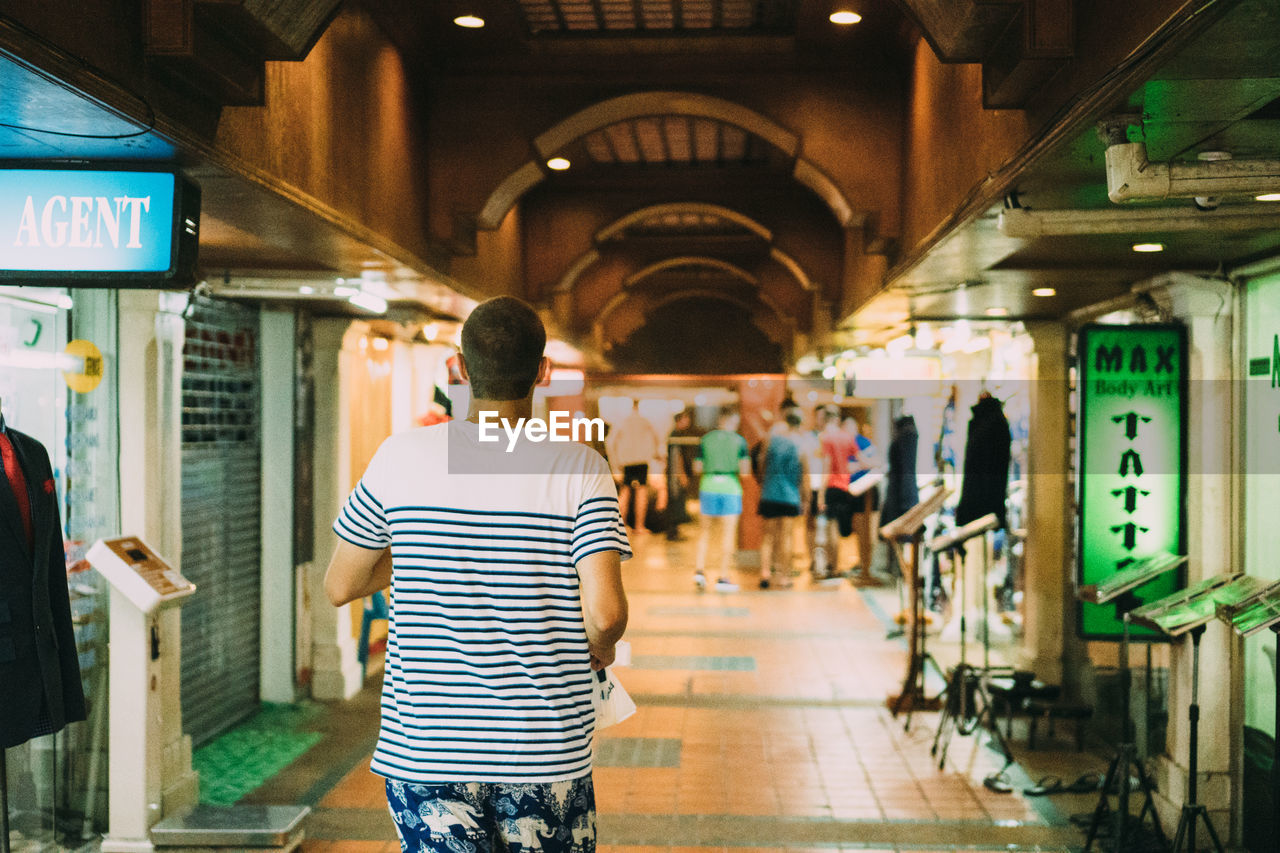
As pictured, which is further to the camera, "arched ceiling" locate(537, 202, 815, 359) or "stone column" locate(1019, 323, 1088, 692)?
"arched ceiling" locate(537, 202, 815, 359)

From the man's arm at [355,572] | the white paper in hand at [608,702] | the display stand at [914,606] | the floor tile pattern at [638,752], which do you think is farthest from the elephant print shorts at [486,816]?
the display stand at [914,606]

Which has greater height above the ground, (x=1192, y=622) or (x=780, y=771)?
(x=1192, y=622)

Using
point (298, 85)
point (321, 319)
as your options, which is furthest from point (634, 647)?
point (298, 85)

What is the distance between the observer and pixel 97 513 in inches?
202

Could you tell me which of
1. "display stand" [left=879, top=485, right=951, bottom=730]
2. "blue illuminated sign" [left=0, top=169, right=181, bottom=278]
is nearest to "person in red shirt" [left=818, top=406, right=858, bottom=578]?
"display stand" [left=879, top=485, right=951, bottom=730]

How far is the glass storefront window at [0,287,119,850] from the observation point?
483 centimetres

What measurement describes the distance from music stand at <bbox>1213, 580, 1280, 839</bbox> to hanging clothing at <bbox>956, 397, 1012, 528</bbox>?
8.39 ft

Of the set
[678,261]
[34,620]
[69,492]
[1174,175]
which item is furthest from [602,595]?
[678,261]

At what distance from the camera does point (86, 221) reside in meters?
3.20

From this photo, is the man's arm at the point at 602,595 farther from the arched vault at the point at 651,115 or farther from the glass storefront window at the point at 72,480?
the arched vault at the point at 651,115

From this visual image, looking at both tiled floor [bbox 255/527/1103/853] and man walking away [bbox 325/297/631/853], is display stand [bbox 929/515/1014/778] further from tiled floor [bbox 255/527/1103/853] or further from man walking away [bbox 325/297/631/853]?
man walking away [bbox 325/297/631/853]

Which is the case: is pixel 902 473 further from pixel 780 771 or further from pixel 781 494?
pixel 780 771

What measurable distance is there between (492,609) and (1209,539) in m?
4.29

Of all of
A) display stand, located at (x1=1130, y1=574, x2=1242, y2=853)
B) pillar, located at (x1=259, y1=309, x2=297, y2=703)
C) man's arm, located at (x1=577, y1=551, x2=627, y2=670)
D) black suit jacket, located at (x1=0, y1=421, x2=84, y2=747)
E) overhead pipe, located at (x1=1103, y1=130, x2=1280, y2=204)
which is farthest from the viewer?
pillar, located at (x1=259, y1=309, x2=297, y2=703)
